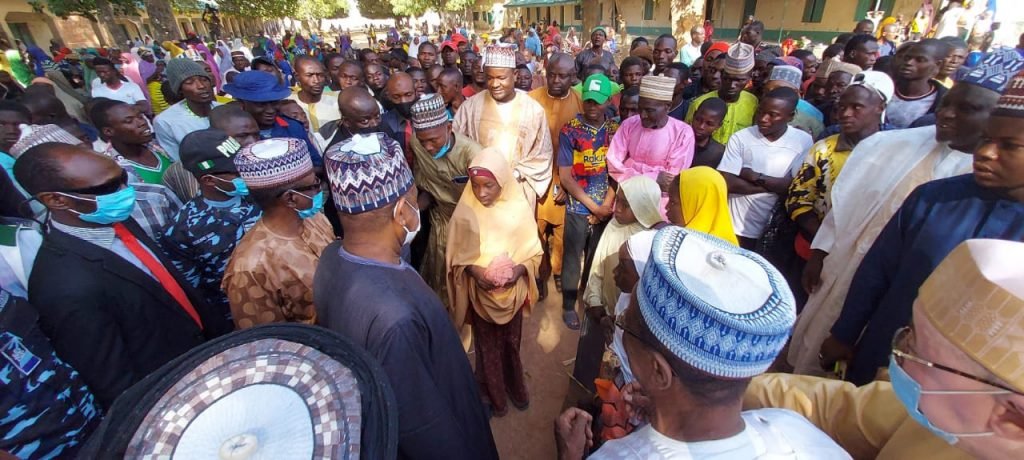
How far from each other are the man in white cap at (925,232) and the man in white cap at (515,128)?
267 cm

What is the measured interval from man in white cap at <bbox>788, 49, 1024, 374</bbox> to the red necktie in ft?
13.2

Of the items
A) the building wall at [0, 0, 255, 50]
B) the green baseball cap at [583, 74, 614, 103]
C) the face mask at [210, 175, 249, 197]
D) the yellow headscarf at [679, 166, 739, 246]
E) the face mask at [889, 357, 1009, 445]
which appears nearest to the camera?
the face mask at [889, 357, 1009, 445]

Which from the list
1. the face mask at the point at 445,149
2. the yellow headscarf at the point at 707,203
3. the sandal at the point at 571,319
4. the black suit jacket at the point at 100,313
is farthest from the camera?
the sandal at the point at 571,319

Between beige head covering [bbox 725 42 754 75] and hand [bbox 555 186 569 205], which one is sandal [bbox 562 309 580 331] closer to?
hand [bbox 555 186 569 205]

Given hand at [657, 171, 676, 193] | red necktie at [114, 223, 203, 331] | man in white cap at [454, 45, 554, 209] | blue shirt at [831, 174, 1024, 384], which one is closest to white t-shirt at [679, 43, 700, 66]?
man in white cap at [454, 45, 554, 209]

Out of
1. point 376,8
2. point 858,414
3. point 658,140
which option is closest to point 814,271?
point 658,140

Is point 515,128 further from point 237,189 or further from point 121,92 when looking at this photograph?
point 121,92

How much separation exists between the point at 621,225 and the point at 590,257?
4.32ft

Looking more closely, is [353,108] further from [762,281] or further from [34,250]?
[762,281]

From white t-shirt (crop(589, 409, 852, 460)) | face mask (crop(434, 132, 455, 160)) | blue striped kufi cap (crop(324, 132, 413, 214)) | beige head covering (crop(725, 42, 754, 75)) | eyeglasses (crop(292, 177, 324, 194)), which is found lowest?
white t-shirt (crop(589, 409, 852, 460))

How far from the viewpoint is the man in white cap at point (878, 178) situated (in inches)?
88.6

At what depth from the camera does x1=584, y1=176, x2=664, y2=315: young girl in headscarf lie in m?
2.64

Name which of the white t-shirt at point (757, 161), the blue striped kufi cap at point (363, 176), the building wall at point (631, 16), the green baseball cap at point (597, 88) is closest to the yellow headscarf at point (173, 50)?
the green baseball cap at point (597, 88)

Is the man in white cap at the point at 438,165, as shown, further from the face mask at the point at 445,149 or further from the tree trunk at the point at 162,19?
the tree trunk at the point at 162,19
